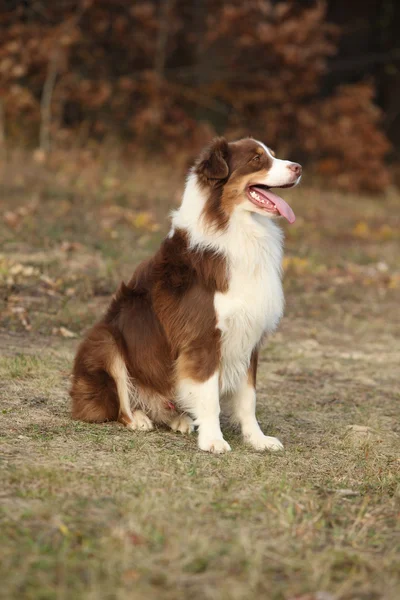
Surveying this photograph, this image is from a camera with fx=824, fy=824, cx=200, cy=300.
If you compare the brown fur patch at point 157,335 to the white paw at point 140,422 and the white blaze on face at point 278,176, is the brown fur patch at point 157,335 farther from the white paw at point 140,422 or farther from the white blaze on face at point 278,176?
the white blaze on face at point 278,176

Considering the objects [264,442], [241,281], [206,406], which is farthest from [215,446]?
[241,281]

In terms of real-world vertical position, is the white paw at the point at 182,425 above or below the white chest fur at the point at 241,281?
below

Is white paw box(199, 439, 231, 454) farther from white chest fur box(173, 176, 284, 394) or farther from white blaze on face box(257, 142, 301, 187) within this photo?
white blaze on face box(257, 142, 301, 187)

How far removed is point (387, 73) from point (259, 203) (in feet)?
56.8

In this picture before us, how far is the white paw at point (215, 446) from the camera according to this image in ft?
14.6

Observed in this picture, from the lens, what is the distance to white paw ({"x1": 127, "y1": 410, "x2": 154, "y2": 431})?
4742 mm

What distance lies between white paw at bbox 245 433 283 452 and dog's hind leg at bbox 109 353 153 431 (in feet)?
1.95

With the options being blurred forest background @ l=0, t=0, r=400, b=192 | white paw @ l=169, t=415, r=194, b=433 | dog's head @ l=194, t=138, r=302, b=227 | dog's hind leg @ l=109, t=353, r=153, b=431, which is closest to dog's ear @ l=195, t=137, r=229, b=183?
dog's head @ l=194, t=138, r=302, b=227

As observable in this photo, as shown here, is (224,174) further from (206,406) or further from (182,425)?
(182,425)

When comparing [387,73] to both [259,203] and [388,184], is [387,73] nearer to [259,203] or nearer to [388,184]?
[388,184]

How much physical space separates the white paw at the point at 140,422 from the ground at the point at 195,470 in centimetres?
7

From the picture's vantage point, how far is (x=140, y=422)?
4.78 meters

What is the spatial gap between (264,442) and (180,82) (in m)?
12.4

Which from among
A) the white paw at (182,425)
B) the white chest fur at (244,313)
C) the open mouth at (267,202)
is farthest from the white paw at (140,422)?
the open mouth at (267,202)
